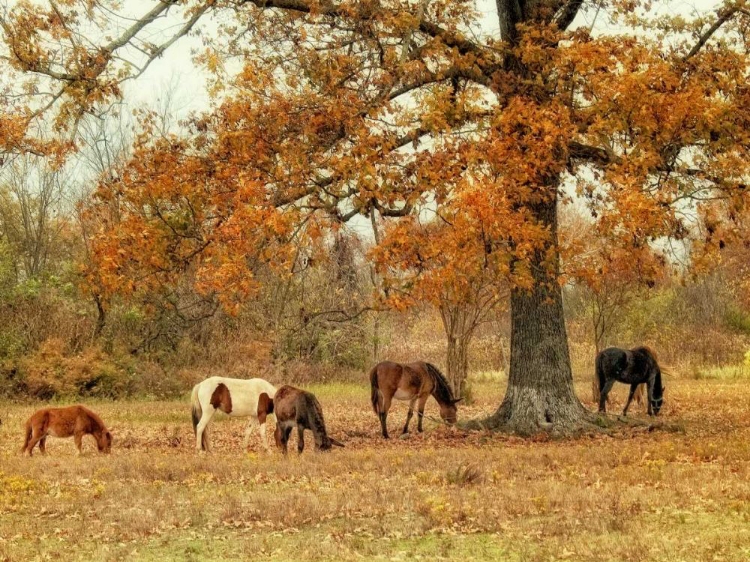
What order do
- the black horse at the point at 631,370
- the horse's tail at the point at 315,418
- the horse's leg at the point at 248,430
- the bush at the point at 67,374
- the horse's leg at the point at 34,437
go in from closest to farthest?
the horse's tail at the point at 315,418 < the horse's leg at the point at 34,437 < the horse's leg at the point at 248,430 < the black horse at the point at 631,370 < the bush at the point at 67,374

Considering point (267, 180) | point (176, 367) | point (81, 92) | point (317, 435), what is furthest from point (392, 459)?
point (176, 367)

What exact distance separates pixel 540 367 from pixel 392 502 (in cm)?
932

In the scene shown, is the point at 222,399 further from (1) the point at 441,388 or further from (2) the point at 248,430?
(1) the point at 441,388

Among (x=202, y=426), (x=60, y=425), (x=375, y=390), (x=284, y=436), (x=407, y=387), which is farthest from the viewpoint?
(x=407, y=387)

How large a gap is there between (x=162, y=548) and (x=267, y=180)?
31.4 ft

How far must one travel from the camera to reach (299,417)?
15680mm

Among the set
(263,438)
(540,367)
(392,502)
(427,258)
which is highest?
(427,258)

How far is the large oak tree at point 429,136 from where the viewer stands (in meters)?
16.2

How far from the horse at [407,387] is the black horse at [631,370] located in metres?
4.66

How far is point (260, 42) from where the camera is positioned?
19109 mm

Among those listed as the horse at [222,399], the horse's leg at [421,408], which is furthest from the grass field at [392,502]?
the horse's leg at [421,408]

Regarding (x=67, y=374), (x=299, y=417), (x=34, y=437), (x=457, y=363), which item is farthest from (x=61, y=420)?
(x=457, y=363)

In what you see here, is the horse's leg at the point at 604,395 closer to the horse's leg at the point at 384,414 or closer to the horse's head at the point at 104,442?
the horse's leg at the point at 384,414

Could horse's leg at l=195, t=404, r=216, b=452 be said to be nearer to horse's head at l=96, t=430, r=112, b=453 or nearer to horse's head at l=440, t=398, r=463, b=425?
horse's head at l=96, t=430, r=112, b=453
